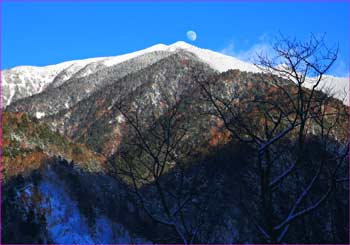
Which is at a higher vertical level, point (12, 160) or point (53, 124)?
point (53, 124)

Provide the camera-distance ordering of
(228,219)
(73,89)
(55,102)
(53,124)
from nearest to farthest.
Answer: (228,219) → (53,124) → (55,102) → (73,89)

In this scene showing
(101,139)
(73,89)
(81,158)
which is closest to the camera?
(81,158)

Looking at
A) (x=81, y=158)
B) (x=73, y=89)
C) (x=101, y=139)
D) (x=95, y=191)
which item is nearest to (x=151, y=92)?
(x=101, y=139)

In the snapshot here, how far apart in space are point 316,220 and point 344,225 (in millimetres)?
1635

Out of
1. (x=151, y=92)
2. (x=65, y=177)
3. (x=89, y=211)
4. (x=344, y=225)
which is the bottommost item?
(x=344, y=225)

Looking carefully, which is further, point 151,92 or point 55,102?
point 55,102

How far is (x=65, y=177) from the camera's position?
5450 cm

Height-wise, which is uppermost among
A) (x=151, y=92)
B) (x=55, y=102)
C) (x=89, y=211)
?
(x=55, y=102)

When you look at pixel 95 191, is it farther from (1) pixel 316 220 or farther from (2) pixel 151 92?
(2) pixel 151 92

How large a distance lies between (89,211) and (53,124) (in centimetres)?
8178

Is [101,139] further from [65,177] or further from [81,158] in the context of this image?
[65,177]

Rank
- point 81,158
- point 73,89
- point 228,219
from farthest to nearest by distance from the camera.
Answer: point 73,89, point 81,158, point 228,219

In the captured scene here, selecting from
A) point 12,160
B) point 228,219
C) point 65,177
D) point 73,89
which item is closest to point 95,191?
point 65,177

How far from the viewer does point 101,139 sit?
107 m
